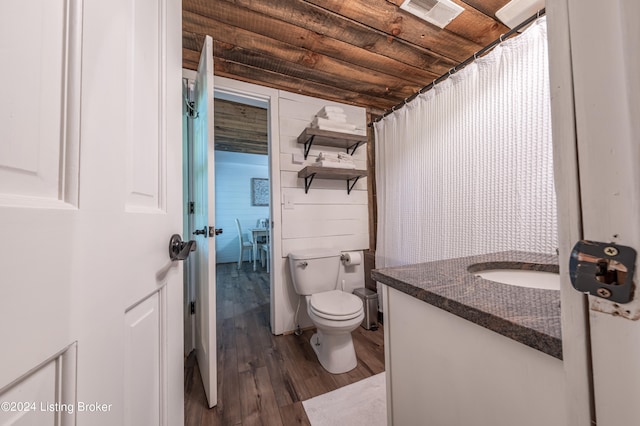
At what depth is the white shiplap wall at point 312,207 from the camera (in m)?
1.94

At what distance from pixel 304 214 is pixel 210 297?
3.43ft

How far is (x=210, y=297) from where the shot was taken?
3.84 feet

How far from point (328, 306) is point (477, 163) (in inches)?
53.8

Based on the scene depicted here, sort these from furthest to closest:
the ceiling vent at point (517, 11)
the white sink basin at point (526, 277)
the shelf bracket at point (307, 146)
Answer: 1. the shelf bracket at point (307, 146)
2. the ceiling vent at point (517, 11)
3. the white sink basin at point (526, 277)

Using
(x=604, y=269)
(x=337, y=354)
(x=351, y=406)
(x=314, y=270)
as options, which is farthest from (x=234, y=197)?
(x=604, y=269)

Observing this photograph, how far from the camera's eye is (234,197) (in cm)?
473

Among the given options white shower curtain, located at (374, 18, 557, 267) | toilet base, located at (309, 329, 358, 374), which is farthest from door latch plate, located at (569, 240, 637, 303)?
toilet base, located at (309, 329, 358, 374)

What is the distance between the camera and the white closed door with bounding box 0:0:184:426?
232mm

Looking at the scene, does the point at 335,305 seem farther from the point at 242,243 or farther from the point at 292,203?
the point at 242,243

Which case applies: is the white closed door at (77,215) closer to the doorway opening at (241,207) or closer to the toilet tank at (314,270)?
the toilet tank at (314,270)

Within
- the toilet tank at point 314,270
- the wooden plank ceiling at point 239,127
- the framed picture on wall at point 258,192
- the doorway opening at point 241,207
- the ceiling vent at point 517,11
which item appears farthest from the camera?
the framed picture on wall at point 258,192

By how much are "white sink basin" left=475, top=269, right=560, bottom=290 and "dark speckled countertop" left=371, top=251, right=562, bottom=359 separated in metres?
0.02

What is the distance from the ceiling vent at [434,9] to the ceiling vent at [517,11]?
21cm

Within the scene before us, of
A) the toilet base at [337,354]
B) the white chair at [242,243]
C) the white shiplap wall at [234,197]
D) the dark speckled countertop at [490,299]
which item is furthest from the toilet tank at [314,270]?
the white shiplap wall at [234,197]
